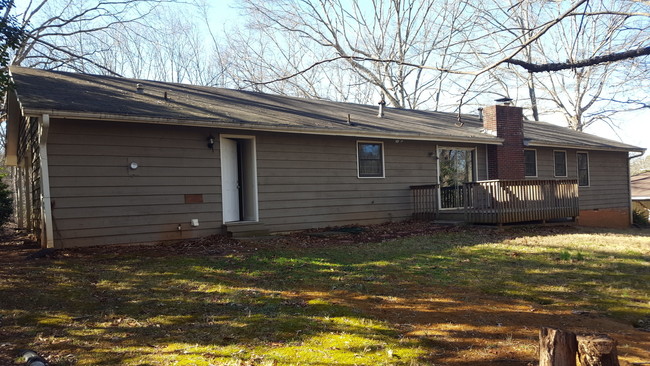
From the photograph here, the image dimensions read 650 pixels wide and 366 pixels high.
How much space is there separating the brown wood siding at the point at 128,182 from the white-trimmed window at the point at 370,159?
4118mm

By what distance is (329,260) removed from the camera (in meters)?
A: 8.20

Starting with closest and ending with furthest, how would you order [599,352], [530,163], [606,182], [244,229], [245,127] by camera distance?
1. [599,352]
2. [245,127]
3. [244,229]
4. [530,163]
5. [606,182]

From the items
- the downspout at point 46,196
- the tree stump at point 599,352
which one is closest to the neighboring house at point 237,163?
the downspout at point 46,196

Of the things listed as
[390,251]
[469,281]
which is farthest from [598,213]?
[469,281]

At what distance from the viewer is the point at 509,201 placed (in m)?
12.3

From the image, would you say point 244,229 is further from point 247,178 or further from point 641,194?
point 641,194

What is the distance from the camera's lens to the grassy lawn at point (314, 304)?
4.21 metres

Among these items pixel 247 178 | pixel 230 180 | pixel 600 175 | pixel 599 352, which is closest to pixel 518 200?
pixel 247 178

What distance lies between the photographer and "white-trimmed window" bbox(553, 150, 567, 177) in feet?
59.8

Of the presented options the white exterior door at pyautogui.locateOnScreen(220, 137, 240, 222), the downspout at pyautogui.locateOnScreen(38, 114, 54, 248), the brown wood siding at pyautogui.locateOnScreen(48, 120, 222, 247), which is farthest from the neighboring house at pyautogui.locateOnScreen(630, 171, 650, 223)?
the downspout at pyautogui.locateOnScreen(38, 114, 54, 248)

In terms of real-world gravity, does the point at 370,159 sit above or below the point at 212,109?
below

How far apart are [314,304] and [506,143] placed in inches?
483

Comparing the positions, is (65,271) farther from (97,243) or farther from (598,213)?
(598,213)

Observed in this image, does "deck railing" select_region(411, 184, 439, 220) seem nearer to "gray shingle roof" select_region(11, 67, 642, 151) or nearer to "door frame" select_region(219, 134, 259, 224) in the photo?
"gray shingle roof" select_region(11, 67, 642, 151)
